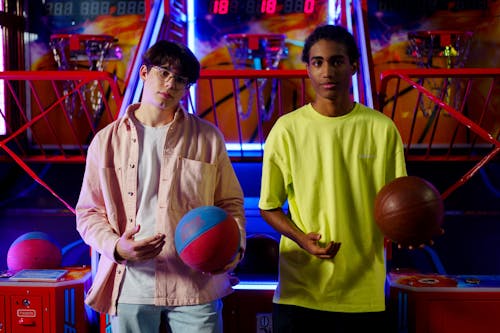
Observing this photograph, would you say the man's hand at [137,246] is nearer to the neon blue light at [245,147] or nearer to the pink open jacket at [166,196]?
the pink open jacket at [166,196]

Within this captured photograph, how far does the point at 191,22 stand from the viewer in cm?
627

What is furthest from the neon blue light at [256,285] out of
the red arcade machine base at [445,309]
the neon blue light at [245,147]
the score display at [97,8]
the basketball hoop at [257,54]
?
the score display at [97,8]

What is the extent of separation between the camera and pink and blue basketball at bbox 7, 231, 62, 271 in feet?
11.8

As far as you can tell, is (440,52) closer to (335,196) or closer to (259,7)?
(259,7)

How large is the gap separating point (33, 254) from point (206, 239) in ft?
5.54

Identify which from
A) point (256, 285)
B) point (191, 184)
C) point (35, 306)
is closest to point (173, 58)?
point (191, 184)

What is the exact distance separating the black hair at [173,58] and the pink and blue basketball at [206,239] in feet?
1.74

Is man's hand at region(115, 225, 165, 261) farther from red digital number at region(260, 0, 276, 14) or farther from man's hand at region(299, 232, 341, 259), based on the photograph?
red digital number at region(260, 0, 276, 14)

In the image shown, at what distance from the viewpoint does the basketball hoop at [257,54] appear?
588 centimetres

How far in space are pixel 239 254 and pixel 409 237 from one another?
602mm

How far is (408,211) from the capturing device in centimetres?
232

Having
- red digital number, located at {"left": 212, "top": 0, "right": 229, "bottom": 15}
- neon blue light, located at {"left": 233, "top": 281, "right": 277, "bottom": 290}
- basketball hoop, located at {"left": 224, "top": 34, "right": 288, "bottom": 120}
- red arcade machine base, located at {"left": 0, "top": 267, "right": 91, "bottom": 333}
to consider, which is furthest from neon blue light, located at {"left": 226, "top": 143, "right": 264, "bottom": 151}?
red arcade machine base, located at {"left": 0, "top": 267, "right": 91, "bottom": 333}

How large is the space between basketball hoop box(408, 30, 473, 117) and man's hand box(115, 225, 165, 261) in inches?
147

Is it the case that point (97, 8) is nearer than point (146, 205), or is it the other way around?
point (146, 205)
